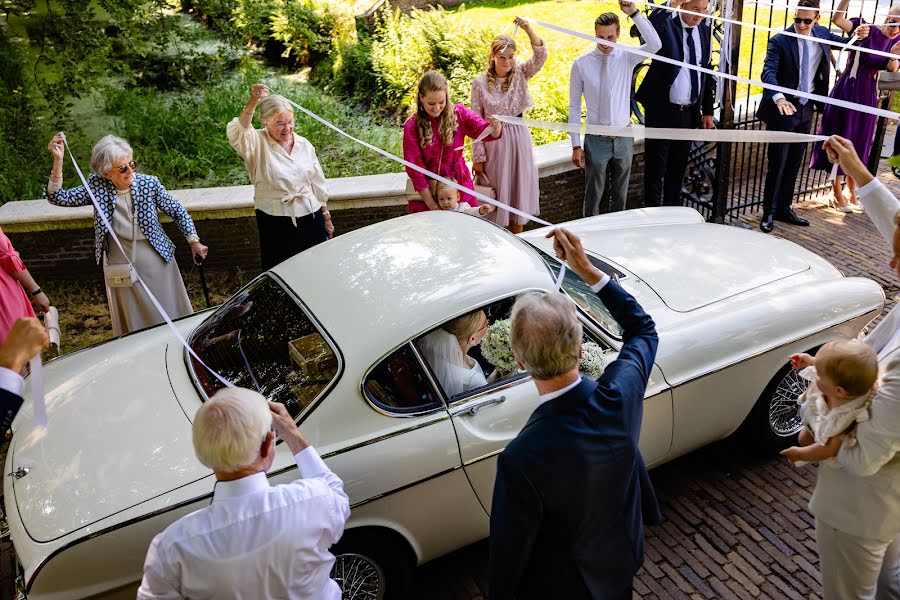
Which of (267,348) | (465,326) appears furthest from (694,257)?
(267,348)

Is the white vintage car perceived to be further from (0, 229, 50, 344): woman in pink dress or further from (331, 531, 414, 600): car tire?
(0, 229, 50, 344): woman in pink dress

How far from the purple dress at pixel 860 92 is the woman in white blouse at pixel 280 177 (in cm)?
515

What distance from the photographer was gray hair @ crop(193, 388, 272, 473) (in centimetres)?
234

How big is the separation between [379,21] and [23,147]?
5524 millimetres

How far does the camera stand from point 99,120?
976 centimetres

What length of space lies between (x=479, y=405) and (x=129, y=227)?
2.90 m

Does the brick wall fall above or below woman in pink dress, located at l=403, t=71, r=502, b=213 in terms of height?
below

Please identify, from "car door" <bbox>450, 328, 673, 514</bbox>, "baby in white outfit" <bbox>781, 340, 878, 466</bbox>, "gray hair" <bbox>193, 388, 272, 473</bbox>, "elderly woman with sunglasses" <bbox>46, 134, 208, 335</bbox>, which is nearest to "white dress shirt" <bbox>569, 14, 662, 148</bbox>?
"elderly woman with sunglasses" <bbox>46, 134, 208, 335</bbox>

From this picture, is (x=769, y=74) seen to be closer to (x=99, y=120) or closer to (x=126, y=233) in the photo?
(x=126, y=233)

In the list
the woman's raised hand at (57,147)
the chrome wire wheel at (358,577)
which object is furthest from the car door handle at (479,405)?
the woman's raised hand at (57,147)

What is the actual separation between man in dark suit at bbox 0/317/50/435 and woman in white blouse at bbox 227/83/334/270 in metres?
2.94

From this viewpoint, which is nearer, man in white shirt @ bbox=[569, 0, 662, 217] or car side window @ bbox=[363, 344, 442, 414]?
car side window @ bbox=[363, 344, 442, 414]

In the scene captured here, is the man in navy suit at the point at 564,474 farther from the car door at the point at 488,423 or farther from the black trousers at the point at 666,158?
the black trousers at the point at 666,158

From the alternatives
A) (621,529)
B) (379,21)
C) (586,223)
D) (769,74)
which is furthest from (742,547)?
(379,21)
